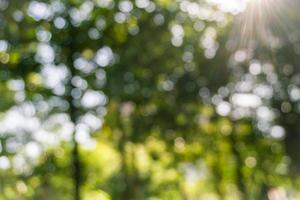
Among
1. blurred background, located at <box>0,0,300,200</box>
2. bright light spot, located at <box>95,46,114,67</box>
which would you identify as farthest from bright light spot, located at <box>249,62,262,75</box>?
bright light spot, located at <box>95,46,114,67</box>

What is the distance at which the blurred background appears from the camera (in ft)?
50.2

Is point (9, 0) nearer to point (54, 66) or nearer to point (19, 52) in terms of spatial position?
point (19, 52)

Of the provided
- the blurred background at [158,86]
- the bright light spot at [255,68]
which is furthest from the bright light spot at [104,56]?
the bright light spot at [255,68]

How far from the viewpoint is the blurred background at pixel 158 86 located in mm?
15297

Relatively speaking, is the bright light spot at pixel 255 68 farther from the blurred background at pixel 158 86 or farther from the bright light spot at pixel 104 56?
the bright light spot at pixel 104 56

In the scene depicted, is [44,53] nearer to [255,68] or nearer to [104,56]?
[104,56]

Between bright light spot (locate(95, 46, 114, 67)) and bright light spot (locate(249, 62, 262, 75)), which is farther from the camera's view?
bright light spot (locate(249, 62, 262, 75))

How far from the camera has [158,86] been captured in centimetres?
1867

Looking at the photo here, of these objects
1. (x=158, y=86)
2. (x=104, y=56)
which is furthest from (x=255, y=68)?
(x=104, y=56)

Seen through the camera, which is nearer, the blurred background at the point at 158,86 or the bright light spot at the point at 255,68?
the blurred background at the point at 158,86

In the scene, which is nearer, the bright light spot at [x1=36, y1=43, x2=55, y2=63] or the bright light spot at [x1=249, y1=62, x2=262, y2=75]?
the bright light spot at [x1=36, y1=43, x2=55, y2=63]

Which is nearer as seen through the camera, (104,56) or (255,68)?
(104,56)

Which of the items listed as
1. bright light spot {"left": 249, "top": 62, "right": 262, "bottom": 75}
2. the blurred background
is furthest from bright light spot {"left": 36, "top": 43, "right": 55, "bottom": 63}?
bright light spot {"left": 249, "top": 62, "right": 262, "bottom": 75}

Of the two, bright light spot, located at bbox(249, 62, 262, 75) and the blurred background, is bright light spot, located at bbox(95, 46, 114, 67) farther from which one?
bright light spot, located at bbox(249, 62, 262, 75)
